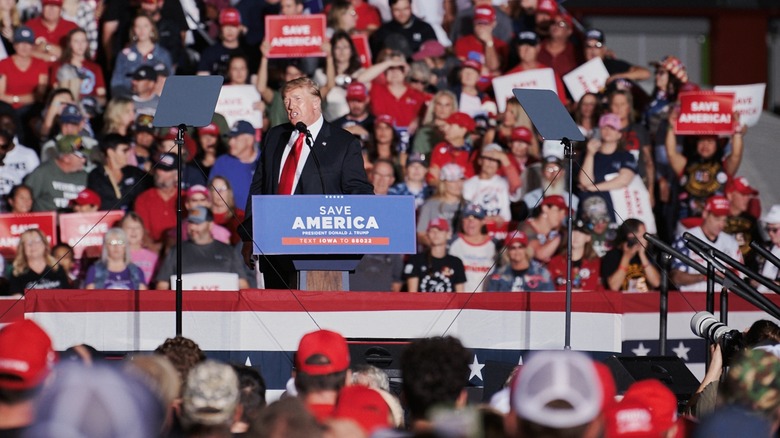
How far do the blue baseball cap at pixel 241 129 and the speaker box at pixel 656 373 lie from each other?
5.11m

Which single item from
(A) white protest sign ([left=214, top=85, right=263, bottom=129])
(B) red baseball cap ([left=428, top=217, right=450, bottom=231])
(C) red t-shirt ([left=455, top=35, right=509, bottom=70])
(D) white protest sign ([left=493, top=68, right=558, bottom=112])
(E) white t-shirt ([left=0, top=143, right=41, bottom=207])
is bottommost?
(B) red baseball cap ([left=428, top=217, right=450, bottom=231])

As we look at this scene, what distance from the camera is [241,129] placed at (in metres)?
12.9

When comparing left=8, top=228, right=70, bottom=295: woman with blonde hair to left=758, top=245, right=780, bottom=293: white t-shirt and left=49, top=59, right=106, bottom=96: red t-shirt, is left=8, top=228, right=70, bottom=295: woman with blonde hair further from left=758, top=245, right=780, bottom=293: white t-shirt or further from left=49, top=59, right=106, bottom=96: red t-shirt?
left=758, top=245, right=780, bottom=293: white t-shirt

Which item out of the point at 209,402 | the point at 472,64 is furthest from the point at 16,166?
the point at 209,402

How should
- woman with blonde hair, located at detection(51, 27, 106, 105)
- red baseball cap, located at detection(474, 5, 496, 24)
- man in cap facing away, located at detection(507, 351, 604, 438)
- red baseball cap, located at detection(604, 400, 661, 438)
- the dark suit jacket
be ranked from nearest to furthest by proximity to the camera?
man in cap facing away, located at detection(507, 351, 604, 438)
red baseball cap, located at detection(604, 400, 661, 438)
the dark suit jacket
woman with blonde hair, located at detection(51, 27, 106, 105)
red baseball cap, located at detection(474, 5, 496, 24)

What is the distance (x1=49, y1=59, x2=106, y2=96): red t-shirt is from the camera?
1394 centimetres

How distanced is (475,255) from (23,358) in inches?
285

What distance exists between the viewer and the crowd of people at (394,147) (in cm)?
1166

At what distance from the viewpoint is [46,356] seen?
16.6 ft

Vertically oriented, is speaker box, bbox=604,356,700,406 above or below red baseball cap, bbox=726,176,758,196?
below

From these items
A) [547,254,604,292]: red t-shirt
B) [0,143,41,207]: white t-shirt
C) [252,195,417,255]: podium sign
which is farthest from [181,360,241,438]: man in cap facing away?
[0,143,41,207]: white t-shirt

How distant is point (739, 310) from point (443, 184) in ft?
9.80

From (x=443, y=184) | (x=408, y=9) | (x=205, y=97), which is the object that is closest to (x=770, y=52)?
(x=408, y=9)

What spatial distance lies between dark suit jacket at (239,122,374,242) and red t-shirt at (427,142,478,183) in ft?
12.4
